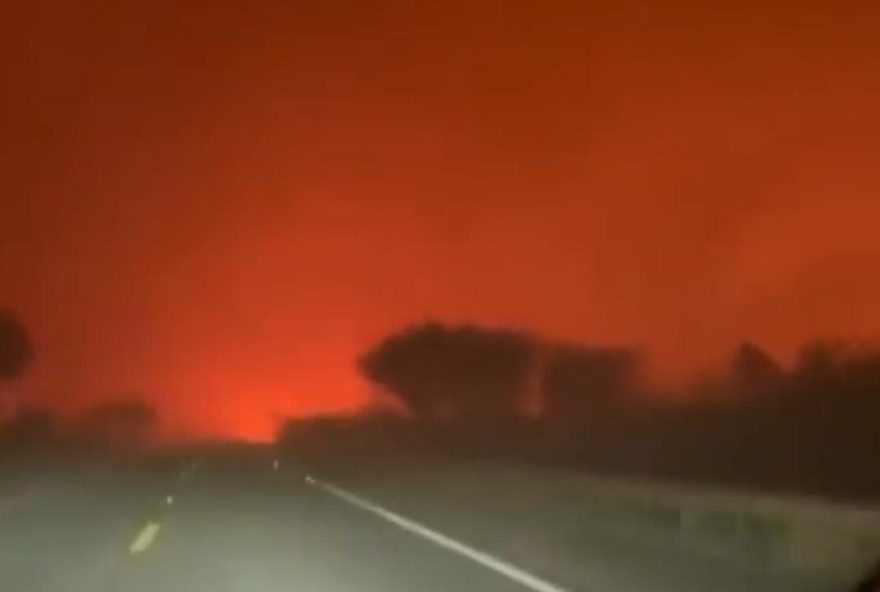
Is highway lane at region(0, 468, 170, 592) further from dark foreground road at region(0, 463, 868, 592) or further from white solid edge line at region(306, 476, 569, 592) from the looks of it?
white solid edge line at region(306, 476, 569, 592)

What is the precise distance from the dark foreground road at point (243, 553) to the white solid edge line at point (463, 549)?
118mm

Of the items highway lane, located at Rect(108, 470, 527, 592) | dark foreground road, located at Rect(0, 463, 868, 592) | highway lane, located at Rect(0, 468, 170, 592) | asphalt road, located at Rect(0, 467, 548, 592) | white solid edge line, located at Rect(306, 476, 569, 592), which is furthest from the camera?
highway lane, located at Rect(0, 468, 170, 592)

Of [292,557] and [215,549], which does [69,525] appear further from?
[292,557]

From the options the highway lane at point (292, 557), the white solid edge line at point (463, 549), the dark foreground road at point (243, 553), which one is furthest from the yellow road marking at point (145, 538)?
the white solid edge line at point (463, 549)

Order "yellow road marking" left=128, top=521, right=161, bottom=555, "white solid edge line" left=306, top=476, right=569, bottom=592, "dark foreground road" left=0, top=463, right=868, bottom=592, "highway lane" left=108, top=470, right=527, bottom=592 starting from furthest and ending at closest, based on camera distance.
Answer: "yellow road marking" left=128, top=521, right=161, bottom=555 → "highway lane" left=108, top=470, right=527, bottom=592 → "dark foreground road" left=0, top=463, right=868, bottom=592 → "white solid edge line" left=306, top=476, right=569, bottom=592

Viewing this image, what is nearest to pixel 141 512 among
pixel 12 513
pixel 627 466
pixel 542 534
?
pixel 12 513

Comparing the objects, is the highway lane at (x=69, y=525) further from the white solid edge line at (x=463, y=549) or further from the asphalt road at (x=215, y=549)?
the white solid edge line at (x=463, y=549)

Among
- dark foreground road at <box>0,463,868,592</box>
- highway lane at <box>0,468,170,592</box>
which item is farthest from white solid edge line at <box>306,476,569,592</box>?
highway lane at <box>0,468,170,592</box>

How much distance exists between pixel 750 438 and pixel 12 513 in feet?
42.4

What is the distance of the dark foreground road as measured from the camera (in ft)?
52.2

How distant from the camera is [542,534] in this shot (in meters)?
21.0

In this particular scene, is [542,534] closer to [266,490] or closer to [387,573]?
[387,573]

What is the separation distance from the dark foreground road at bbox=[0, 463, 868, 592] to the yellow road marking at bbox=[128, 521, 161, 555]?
3cm

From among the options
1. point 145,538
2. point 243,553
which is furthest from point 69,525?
point 243,553
